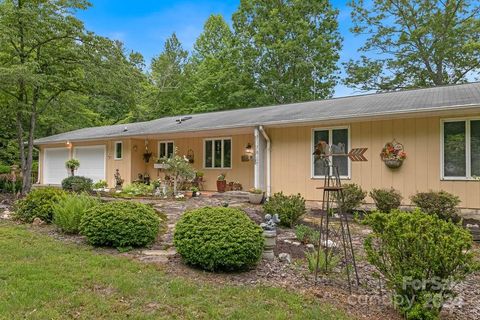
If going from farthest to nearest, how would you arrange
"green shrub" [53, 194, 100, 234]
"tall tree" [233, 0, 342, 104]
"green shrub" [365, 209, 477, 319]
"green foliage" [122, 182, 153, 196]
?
"tall tree" [233, 0, 342, 104], "green foliage" [122, 182, 153, 196], "green shrub" [53, 194, 100, 234], "green shrub" [365, 209, 477, 319]

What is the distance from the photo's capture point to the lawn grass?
3.16m

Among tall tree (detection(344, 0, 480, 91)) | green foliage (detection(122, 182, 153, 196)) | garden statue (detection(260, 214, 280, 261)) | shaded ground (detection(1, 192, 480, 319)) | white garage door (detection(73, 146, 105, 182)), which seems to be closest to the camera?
shaded ground (detection(1, 192, 480, 319))

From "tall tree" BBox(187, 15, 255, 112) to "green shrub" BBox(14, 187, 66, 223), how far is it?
1838 cm

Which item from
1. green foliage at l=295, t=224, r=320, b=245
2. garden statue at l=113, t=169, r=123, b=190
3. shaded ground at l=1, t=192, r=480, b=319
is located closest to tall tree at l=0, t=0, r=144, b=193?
garden statue at l=113, t=169, r=123, b=190

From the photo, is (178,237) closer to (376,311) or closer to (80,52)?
(376,311)

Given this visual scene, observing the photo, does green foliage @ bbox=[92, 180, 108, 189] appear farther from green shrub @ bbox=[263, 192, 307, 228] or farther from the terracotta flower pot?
green shrub @ bbox=[263, 192, 307, 228]

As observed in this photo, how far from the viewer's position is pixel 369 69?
2430 centimetres

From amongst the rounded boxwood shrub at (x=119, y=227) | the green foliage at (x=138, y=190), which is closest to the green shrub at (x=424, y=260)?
the rounded boxwood shrub at (x=119, y=227)

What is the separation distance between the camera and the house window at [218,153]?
13391 mm

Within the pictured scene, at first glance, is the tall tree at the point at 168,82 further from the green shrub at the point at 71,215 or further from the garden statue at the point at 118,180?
the green shrub at the point at 71,215

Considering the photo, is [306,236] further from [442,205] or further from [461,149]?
[461,149]

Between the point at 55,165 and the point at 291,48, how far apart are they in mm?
16746

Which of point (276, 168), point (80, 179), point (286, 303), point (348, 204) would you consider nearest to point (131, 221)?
point (286, 303)

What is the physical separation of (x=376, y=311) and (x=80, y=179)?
1273 cm
